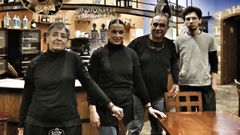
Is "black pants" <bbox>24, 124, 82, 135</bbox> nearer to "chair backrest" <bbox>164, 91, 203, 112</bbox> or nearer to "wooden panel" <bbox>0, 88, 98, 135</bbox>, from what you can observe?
"chair backrest" <bbox>164, 91, 203, 112</bbox>

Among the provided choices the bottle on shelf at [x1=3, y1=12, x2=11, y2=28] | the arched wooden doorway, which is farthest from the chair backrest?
→ the arched wooden doorway

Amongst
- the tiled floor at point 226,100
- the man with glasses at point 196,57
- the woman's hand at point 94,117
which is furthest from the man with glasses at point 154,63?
the tiled floor at point 226,100

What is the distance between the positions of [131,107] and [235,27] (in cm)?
1017

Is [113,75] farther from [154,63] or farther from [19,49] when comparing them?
[19,49]

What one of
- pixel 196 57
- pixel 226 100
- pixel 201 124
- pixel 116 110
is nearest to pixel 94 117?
pixel 116 110

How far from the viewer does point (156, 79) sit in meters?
3.29

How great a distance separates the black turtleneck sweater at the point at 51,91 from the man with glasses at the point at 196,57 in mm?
1474

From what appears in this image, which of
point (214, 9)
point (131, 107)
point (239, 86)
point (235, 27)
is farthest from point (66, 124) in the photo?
point (235, 27)

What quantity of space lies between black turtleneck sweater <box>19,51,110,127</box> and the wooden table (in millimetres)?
746

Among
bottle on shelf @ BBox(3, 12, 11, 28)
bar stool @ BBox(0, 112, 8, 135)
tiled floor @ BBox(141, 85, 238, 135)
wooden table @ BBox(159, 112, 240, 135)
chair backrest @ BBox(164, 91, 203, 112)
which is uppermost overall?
bottle on shelf @ BBox(3, 12, 11, 28)

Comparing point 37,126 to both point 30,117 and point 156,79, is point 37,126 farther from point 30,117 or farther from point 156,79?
point 156,79

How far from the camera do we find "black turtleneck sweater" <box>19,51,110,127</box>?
237 centimetres

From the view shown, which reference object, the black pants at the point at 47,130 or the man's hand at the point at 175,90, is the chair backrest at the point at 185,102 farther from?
the black pants at the point at 47,130

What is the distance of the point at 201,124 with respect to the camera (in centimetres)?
261
